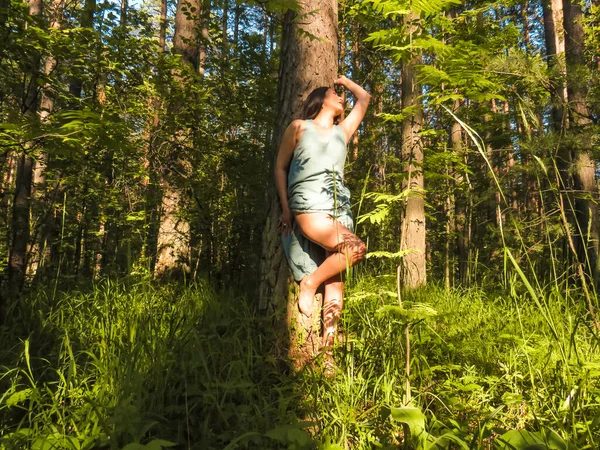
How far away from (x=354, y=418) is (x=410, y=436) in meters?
0.30

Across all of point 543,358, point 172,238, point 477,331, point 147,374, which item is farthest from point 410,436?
point 172,238

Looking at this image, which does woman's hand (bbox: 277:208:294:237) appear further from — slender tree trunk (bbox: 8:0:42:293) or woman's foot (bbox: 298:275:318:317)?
slender tree trunk (bbox: 8:0:42:293)

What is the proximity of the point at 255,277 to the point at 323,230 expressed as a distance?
1.90 m

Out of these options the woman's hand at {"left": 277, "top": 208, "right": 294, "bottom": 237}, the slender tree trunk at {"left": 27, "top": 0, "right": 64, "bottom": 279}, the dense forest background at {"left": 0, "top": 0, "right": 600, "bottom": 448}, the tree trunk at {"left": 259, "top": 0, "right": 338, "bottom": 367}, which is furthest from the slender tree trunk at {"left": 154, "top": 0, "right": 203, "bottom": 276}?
the woman's hand at {"left": 277, "top": 208, "right": 294, "bottom": 237}

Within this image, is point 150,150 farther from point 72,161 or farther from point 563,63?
point 563,63

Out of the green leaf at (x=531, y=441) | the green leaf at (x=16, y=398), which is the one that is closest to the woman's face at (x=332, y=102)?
the green leaf at (x=531, y=441)

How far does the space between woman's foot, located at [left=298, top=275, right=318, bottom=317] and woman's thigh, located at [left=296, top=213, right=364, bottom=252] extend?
0.80ft

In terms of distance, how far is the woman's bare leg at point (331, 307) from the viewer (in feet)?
7.12

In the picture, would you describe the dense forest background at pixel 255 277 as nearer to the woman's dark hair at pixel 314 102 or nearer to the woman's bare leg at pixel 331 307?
the woman's bare leg at pixel 331 307

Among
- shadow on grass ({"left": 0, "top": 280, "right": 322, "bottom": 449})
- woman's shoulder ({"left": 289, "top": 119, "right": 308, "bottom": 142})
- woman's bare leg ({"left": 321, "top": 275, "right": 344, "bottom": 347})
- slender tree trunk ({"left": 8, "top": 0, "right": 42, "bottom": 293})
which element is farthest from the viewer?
slender tree trunk ({"left": 8, "top": 0, "right": 42, "bottom": 293})

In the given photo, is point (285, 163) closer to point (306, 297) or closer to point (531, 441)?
point (306, 297)

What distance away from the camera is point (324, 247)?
2.20 meters

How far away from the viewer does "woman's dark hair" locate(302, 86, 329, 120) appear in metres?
2.32


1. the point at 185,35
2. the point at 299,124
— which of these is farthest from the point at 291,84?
the point at 185,35
